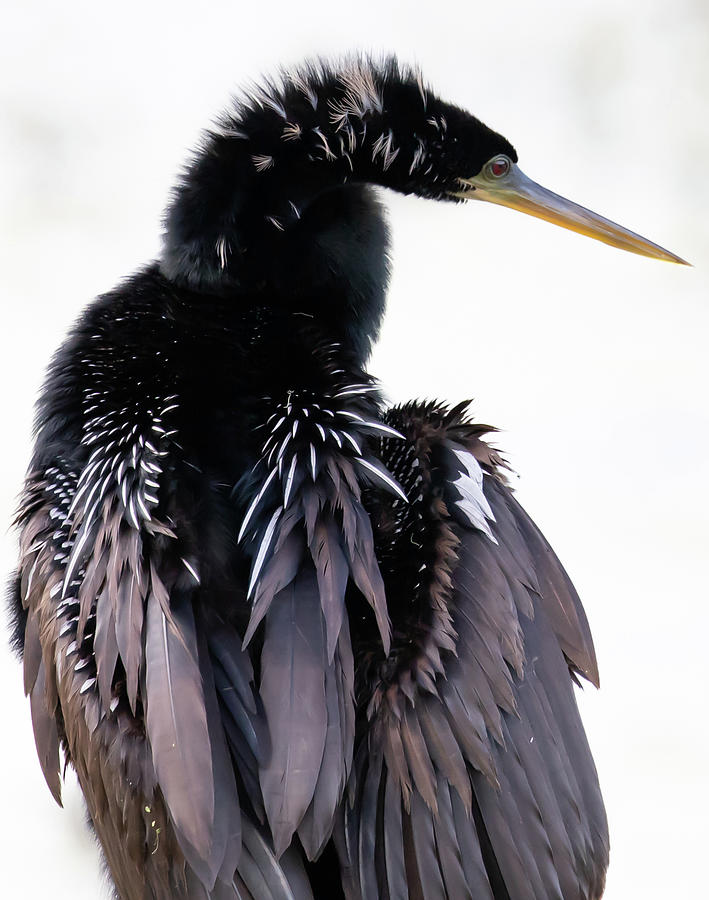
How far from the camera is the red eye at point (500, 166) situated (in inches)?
67.8

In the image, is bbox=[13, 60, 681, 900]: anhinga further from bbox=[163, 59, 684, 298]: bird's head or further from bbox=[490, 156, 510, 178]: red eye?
bbox=[490, 156, 510, 178]: red eye

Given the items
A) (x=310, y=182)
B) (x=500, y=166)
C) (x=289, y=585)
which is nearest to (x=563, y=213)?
(x=500, y=166)

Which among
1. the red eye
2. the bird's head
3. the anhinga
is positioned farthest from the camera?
the red eye

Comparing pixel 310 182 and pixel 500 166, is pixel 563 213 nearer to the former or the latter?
pixel 500 166

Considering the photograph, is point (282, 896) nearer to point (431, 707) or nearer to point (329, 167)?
point (431, 707)

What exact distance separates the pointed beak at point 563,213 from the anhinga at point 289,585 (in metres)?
0.20

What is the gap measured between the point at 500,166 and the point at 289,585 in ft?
2.56

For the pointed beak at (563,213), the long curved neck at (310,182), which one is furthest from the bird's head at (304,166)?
the pointed beak at (563,213)

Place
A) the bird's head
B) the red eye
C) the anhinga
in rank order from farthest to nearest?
1. the red eye
2. the bird's head
3. the anhinga

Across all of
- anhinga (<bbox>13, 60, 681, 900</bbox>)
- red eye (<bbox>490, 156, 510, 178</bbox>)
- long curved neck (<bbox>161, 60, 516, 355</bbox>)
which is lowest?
anhinga (<bbox>13, 60, 681, 900</bbox>)

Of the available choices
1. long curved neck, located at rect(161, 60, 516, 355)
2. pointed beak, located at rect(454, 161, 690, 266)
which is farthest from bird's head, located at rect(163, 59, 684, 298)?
pointed beak, located at rect(454, 161, 690, 266)

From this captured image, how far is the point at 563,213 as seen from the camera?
1853 mm

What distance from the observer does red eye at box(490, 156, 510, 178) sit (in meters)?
Answer: 1.72

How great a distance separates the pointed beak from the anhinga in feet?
0.64
